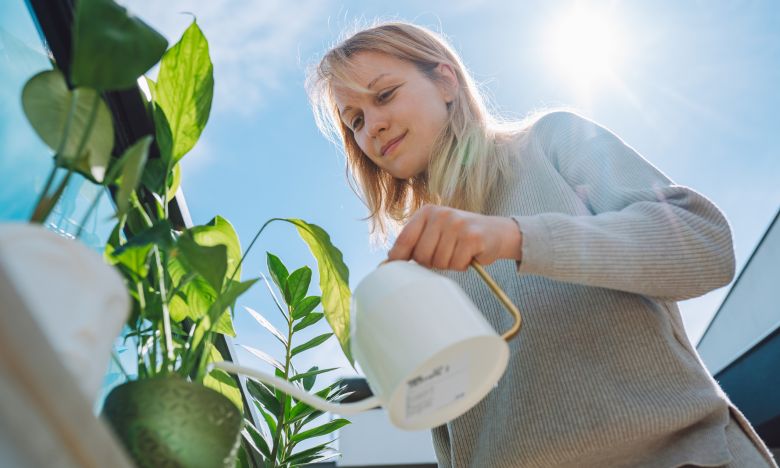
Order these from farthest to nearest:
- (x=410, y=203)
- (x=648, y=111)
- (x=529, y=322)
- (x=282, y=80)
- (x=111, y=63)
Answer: (x=648, y=111)
(x=282, y=80)
(x=410, y=203)
(x=529, y=322)
(x=111, y=63)

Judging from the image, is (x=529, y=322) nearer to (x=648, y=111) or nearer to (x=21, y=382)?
(x=21, y=382)

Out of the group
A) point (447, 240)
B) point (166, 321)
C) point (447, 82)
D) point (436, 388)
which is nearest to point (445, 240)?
point (447, 240)

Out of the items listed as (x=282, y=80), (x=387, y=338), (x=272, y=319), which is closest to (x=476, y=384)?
(x=387, y=338)

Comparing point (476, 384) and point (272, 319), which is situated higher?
point (476, 384)

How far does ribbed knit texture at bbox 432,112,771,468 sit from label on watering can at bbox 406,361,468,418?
18cm

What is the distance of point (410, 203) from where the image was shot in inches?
56.1

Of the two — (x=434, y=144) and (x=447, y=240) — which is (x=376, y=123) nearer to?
(x=434, y=144)

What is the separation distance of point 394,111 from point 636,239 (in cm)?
61

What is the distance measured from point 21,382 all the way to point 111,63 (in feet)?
0.77

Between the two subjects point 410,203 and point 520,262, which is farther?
point 410,203

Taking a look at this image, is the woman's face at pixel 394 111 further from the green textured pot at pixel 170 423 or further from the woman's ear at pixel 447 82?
the green textured pot at pixel 170 423

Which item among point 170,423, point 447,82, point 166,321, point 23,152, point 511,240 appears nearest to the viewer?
point 170,423

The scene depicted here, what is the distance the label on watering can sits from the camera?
19.7 inches

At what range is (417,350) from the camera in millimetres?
476
